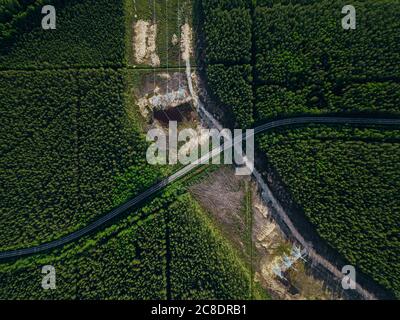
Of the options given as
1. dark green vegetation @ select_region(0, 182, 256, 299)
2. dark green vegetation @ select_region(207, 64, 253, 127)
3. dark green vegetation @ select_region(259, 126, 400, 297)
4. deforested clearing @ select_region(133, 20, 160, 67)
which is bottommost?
dark green vegetation @ select_region(0, 182, 256, 299)

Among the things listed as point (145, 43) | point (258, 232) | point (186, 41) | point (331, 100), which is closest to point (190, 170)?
point (258, 232)

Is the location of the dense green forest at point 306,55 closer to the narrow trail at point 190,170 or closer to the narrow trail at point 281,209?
the narrow trail at point 190,170

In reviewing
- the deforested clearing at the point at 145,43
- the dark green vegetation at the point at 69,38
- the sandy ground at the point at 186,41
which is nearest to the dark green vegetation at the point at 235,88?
the sandy ground at the point at 186,41

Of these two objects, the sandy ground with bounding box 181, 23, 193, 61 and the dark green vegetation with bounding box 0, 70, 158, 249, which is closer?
the dark green vegetation with bounding box 0, 70, 158, 249

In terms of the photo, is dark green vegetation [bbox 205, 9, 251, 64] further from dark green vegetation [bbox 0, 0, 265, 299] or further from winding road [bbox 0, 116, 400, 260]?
dark green vegetation [bbox 0, 0, 265, 299]

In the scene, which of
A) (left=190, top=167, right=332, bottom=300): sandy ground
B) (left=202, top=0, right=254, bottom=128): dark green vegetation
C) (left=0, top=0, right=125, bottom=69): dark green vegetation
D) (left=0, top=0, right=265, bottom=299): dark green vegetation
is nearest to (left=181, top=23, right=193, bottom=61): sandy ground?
(left=202, top=0, right=254, bottom=128): dark green vegetation

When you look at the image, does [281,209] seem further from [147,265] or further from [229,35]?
[229,35]
